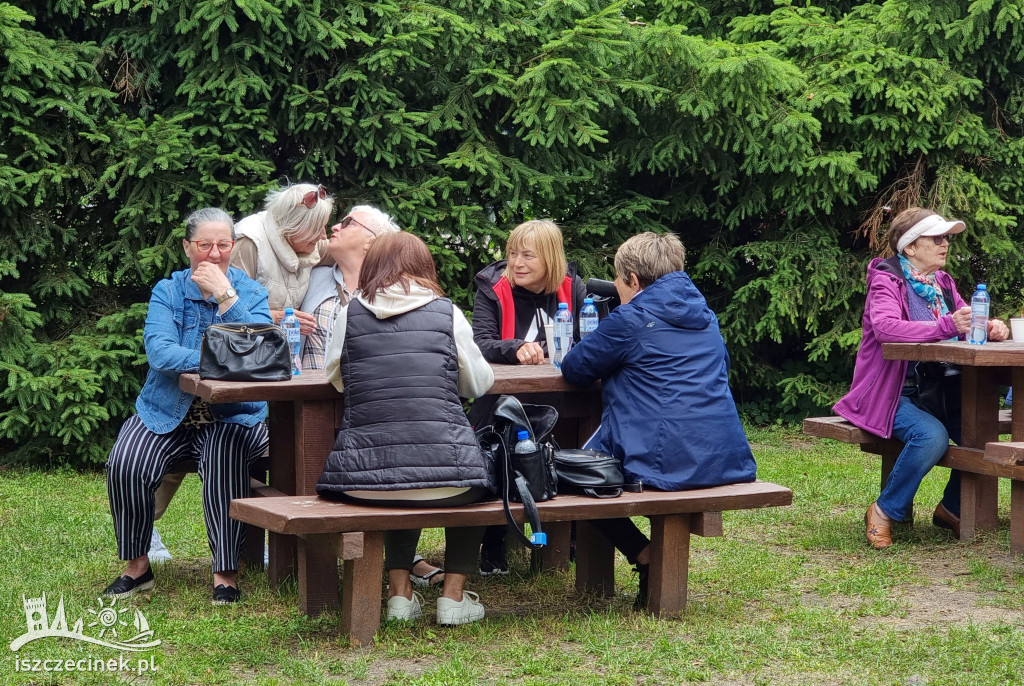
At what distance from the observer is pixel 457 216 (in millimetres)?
7875

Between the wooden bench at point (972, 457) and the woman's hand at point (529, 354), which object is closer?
the wooden bench at point (972, 457)

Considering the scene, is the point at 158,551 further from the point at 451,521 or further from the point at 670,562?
the point at 670,562

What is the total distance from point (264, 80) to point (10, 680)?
4.84 m

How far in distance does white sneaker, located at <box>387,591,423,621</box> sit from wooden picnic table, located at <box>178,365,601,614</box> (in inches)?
11.2

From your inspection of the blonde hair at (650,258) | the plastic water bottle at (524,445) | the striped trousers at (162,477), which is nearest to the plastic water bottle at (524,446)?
the plastic water bottle at (524,445)

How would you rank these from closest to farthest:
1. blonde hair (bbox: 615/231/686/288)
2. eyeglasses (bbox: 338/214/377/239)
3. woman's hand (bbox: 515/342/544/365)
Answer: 1. blonde hair (bbox: 615/231/686/288)
2. woman's hand (bbox: 515/342/544/365)
3. eyeglasses (bbox: 338/214/377/239)

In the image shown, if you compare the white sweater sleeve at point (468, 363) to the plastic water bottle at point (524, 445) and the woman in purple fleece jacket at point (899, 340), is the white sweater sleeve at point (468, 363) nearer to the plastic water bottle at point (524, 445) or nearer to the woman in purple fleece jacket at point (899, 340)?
the plastic water bottle at point (524, 445)

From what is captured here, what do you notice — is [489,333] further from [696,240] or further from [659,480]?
[696,240]

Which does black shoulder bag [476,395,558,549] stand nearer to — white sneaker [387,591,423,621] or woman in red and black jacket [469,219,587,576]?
white sneaker [387,591,423,621]

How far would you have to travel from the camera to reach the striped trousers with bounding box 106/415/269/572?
4.63 metres

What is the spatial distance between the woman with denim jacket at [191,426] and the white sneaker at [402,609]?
30.0 inches

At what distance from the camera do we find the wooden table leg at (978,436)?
5664mm

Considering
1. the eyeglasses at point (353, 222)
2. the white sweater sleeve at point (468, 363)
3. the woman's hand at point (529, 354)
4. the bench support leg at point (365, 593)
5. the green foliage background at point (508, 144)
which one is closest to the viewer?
the bench support leg at point (365, 593)

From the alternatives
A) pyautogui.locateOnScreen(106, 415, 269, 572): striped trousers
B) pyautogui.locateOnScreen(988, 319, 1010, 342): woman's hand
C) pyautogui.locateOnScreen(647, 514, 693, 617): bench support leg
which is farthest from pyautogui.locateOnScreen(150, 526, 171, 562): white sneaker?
pyautogui.locateOnScreen(988, 319, 1010, 342): woman's hand
